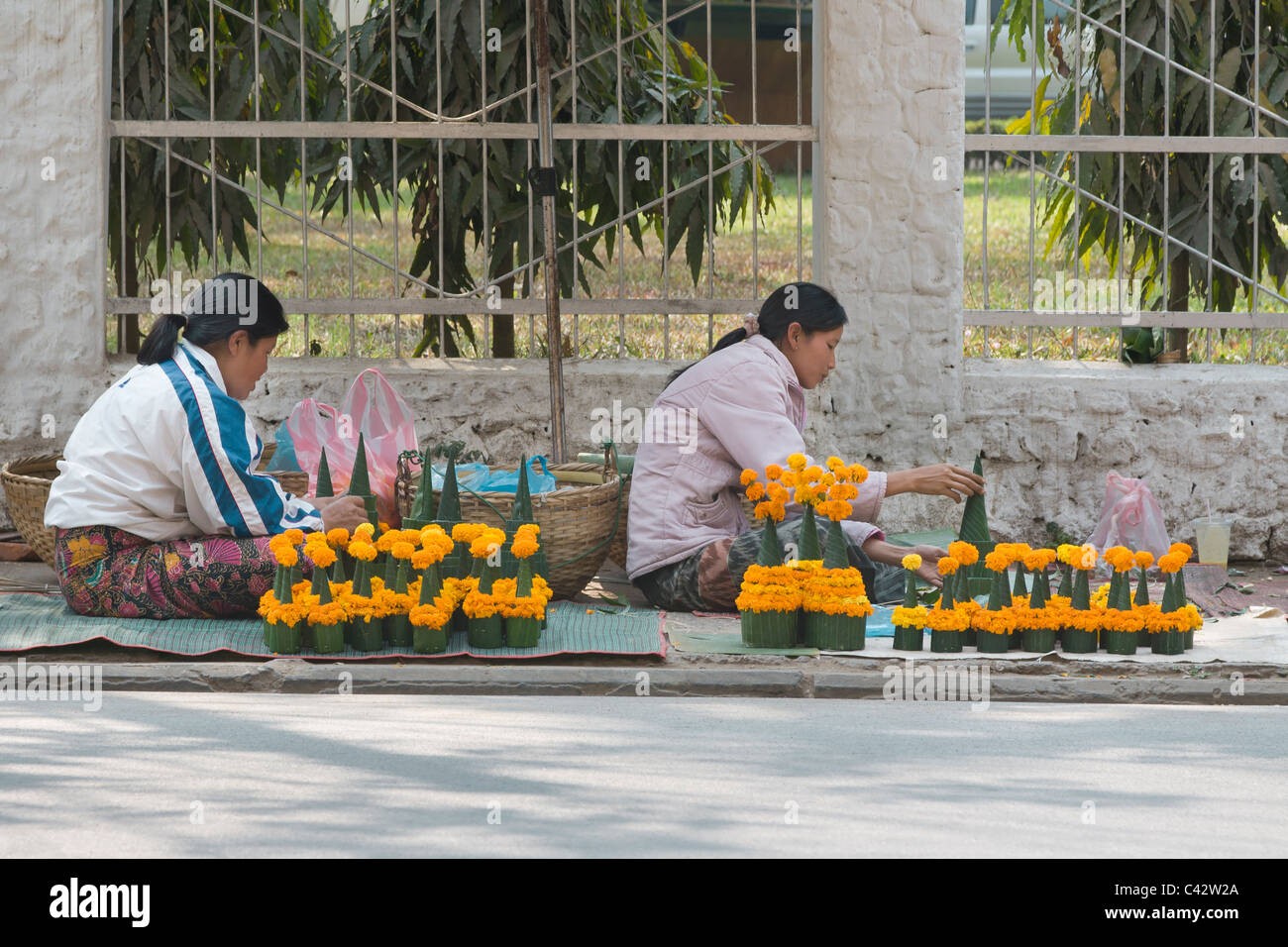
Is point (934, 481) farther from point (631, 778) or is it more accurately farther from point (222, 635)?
point (222, 635)

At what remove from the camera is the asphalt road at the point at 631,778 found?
3188 mm

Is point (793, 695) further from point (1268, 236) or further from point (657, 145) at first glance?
point (1268, 236)

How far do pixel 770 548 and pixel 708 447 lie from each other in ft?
1.82

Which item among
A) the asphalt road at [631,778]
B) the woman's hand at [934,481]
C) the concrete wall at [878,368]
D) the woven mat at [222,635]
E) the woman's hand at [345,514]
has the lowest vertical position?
the asphalt road at [631,778]

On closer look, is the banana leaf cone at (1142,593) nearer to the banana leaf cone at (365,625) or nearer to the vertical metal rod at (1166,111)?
the vertical metal rod at (1166,111)

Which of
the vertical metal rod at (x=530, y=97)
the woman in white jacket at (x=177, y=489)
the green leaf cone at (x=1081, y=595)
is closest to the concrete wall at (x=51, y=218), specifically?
the woman in white jacket at (x=177, y=489)

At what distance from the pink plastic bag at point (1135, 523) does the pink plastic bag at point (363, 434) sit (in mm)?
2629

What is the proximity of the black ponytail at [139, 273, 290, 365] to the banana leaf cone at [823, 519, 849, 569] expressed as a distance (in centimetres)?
182

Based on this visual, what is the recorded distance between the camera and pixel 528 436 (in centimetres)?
654

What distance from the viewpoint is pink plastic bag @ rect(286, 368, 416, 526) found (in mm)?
5555

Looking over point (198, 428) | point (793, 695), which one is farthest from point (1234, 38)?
point (198, 428)

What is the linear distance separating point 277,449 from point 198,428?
118cm

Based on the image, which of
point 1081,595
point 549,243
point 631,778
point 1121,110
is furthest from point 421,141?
point 631,778

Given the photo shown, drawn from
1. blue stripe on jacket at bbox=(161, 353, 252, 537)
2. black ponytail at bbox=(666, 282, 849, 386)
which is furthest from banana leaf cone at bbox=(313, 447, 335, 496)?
black ponytail at bbox=(666, 282, 849, 386)
